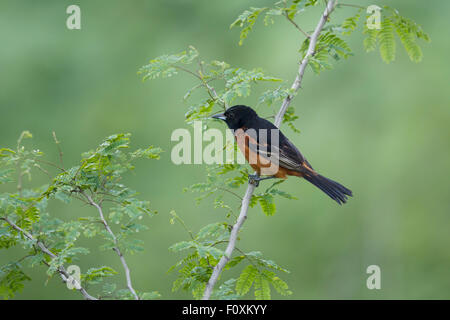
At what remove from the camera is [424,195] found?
8.66m

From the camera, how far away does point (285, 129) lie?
307 inches

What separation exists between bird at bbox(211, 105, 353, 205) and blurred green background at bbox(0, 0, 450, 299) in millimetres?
3240

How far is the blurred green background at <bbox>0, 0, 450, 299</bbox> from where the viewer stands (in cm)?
817

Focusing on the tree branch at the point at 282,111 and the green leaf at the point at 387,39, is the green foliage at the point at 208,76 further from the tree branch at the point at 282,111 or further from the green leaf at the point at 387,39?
the green leaf at the point at 387,39

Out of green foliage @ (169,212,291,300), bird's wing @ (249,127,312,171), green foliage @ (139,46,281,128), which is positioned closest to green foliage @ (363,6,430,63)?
green foliage @ (139,46,281,128)

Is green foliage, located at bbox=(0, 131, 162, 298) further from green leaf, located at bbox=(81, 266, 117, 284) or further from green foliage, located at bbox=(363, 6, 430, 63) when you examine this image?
green foliage, located at bbox=(363, 6, 430, 63)

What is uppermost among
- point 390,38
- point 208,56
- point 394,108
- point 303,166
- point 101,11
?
point 101,11

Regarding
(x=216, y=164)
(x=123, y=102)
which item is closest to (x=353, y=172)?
(x=123, y=102)

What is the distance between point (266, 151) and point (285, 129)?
132 inches

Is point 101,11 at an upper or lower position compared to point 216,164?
upper

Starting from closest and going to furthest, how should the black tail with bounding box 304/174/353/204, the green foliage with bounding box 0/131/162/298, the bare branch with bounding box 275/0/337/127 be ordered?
the green foliage with bounding box 0/131/162/298, the bare branch with bounding box 275/0/337/127, the black tail with bounding box 304/174/353/204

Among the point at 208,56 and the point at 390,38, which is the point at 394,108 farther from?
the point at 390,38

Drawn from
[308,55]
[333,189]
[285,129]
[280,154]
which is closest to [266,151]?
[280,154]
